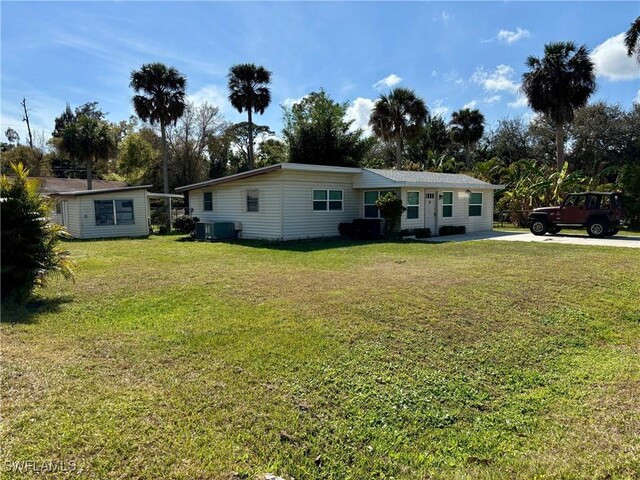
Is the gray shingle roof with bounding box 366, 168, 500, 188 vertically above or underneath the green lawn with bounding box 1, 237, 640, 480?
above

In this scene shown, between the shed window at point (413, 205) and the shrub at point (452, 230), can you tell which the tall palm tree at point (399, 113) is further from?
the shed window at point (413, 205)

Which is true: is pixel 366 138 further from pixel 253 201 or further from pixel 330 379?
→ pixel 330 379

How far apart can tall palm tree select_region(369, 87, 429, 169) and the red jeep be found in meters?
13.3

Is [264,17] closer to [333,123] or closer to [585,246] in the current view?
[585,246]

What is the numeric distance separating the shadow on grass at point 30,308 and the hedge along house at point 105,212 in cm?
1478

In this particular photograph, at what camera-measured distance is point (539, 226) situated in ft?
57.7

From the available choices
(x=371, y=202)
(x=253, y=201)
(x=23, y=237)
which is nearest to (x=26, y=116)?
(x=253, y=201)

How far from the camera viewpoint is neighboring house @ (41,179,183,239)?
19.9 m

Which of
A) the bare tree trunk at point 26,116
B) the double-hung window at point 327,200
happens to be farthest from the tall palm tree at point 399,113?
the bare tree trunk at point 26,116

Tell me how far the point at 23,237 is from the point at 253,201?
11.3m

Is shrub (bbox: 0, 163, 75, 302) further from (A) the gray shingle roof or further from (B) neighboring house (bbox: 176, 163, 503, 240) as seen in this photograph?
(A) the gray shingle roof

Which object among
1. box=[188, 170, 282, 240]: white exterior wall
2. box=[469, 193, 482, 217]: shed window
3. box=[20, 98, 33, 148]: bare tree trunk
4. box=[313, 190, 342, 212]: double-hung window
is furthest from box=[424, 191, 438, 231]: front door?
box=[20, 98, 33, 148]: bare tree trunk

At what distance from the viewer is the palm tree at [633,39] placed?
20.5m

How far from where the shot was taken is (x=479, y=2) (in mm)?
11258
